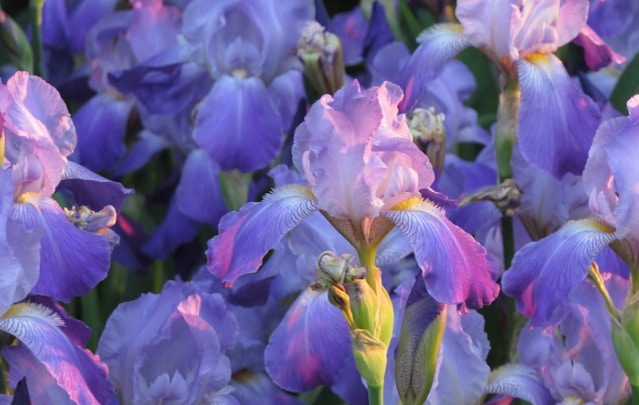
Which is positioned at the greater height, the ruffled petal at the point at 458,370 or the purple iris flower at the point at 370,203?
the purple iris flower at the point at 370,203

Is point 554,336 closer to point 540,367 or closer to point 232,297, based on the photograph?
point 540,367

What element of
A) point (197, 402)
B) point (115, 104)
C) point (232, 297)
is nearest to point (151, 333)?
point (197, 402)

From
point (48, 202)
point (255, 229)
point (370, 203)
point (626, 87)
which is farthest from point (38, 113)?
point (626, 87)

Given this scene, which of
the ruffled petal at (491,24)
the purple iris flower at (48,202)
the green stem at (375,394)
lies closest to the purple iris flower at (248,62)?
the ruffled petal at (491,24)

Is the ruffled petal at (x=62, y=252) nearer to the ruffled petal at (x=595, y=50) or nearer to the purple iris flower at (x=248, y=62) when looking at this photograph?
the purple iris flower at (x=248, y=62)

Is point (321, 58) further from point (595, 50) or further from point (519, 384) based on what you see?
point (519, 384)

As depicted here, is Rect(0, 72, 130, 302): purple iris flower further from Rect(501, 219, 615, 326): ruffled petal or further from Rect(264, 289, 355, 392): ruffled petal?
Rect(501, 219, 615, 326): ruffled petal

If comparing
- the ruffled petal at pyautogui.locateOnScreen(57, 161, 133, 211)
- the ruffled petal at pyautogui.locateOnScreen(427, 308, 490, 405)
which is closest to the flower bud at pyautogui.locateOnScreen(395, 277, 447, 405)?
the ruffled petal at pyautogui.locateOnScreen(427, 308, 490, 405)
